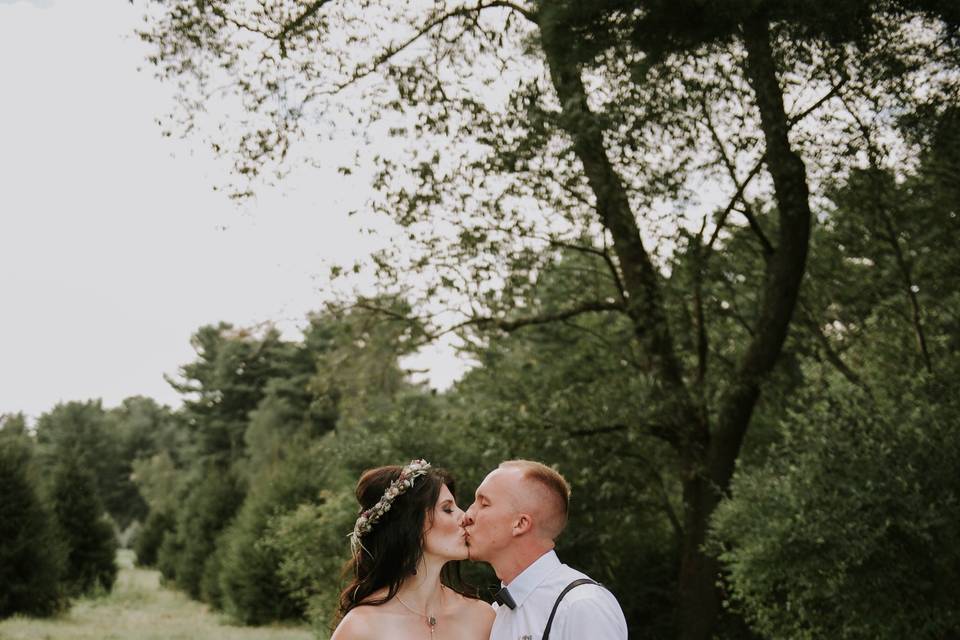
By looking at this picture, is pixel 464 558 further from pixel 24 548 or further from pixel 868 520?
pixel 24 548

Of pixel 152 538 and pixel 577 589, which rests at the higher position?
pixel 152 538

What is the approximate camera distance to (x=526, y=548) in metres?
3.57

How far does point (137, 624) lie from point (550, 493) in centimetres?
2037

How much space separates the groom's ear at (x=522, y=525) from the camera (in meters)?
3.58

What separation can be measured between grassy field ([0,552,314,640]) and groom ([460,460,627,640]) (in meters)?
16.5

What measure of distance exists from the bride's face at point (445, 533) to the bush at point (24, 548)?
1988 cm

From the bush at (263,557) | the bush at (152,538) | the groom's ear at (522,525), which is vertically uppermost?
the bush at (152,538)

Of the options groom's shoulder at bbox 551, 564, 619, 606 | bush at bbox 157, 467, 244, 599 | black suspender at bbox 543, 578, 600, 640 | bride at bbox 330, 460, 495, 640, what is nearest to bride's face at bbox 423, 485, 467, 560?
bride at bbox 330, 460, 495, 640

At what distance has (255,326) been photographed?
13.8 meters

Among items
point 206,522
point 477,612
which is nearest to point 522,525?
point 477,612

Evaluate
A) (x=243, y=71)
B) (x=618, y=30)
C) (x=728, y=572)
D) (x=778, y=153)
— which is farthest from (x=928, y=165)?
(x=243, y=71)

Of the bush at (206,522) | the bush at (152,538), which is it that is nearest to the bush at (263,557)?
the bush at (206,522)

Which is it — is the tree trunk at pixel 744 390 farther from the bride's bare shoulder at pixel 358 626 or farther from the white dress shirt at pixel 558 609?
the white dress shirt at pixel 558 609

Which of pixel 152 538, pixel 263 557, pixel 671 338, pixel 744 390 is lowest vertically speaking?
pixel 263 557
